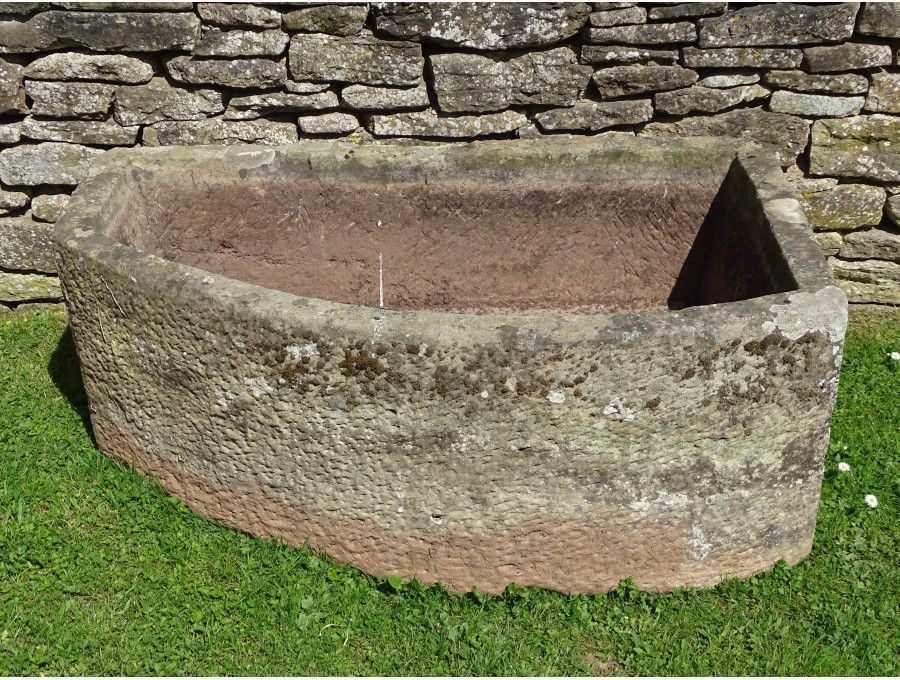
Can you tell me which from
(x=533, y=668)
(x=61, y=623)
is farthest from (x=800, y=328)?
(x=61, y=623)

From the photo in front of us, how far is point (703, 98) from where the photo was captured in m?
3.63

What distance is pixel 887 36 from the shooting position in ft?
11.7

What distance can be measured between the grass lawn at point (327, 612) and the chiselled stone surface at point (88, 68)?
1432mm

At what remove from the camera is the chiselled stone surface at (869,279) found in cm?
407

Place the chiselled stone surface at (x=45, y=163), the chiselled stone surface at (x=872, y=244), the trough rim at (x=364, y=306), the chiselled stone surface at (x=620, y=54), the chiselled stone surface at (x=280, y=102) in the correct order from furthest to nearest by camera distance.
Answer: the chiselled stone surface at (x=872, y=244) < the chiselled stone surface at (x=45, y=163) < the chiselled stone surface at (x=280, y=102) < the chiselled stone surface at (x=620, y=54) < the trough rim at (x=364, y=306)

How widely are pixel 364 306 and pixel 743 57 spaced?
1754mm

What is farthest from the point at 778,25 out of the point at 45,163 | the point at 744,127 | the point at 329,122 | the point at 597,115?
the point at 45,163

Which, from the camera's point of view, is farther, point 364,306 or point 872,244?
point 872,244

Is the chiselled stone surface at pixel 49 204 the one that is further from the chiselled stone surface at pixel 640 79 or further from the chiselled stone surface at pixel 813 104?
the chiselled stone surface at pixel 813 104

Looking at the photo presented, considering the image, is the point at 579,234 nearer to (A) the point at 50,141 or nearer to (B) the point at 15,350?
(A) the point at 50,141

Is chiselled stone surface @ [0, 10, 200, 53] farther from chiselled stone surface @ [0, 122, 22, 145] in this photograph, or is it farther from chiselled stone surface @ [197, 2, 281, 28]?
chiselled stone surface @ [0, 122, 22, 145]

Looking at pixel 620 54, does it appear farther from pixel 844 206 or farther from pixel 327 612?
pixel 327 612

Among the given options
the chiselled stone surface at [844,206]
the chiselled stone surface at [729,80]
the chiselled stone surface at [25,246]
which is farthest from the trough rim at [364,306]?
the chiselled stone surface at [25,246]

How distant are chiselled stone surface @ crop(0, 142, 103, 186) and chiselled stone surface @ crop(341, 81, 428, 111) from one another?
100cm
